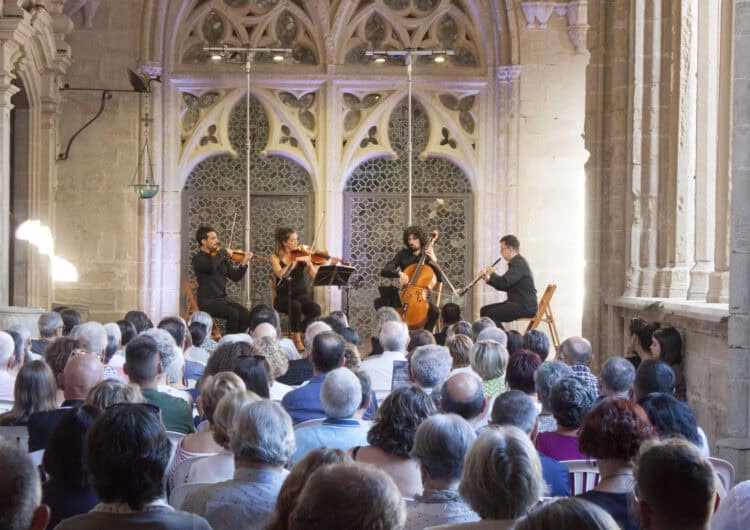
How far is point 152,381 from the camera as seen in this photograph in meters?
5.86

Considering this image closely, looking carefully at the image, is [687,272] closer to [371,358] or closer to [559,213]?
[371,358]

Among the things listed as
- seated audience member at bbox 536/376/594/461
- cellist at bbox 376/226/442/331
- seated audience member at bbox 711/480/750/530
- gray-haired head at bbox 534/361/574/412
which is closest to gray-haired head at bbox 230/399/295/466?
seated audience member at bbox 711/480/750/530

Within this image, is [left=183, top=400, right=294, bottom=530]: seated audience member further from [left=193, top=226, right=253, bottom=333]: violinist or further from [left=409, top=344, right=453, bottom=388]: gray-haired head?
[left=193, top=226, right=253, bottom=333]: violinist

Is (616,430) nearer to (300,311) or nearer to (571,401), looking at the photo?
(571,401)

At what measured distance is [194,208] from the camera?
1508 centimetres

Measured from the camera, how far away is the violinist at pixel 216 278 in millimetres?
12633

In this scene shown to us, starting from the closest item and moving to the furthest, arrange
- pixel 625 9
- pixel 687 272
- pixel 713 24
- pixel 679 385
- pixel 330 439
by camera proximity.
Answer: pixel 330 439 < pixel 679 385 < pixel 713 24 < pixel 687 272 < pixel 625 9

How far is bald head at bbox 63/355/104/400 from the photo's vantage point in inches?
208

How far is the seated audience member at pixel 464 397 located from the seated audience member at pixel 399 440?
0.62 metres

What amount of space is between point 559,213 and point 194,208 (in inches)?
156

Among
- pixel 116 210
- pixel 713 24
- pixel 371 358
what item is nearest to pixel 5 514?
pixel 371 358

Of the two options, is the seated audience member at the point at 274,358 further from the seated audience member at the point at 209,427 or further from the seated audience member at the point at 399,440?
the seated audience member at the point at 399,440

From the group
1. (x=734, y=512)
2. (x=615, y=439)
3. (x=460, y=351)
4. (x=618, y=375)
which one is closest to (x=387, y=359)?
(x=460, y=351)

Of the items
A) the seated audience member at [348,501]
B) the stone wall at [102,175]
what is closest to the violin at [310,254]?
the stone wall at [102,175]
